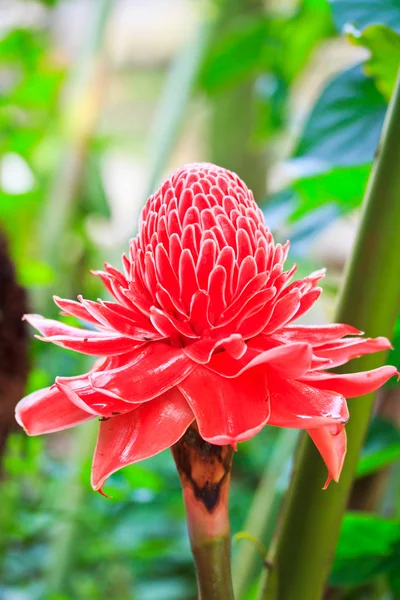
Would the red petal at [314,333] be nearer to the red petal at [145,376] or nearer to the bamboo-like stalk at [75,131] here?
the red petal at [145,376]

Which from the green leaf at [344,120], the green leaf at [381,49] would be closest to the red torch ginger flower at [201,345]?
the green leaf at [381,49]

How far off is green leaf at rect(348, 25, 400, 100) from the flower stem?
0.79ft

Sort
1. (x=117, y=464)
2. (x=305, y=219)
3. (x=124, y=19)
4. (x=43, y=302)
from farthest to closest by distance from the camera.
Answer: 1. (x=124, y=19)
2. (x=43, y=302)
3. (x=305, y=219)
4. (x=117, y=464)

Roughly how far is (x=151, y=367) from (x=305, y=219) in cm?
45

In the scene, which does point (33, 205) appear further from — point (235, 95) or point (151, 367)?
point (151, 367)

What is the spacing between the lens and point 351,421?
267 millimetres

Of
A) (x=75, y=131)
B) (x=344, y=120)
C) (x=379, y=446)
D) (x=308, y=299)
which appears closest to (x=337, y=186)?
(x=344, y=120)

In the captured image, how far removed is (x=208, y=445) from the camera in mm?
210

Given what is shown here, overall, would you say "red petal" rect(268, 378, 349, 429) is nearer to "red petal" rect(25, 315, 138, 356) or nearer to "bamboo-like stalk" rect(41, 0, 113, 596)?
"red petal" rect(25, 315, 138, 356)

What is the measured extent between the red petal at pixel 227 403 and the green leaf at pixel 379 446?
0.25 metres

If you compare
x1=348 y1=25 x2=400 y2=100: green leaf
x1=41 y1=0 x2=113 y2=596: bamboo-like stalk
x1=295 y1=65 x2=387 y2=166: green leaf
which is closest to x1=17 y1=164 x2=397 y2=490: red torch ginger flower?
x1=348 y1=25 x2=400 y2=100: green leaf

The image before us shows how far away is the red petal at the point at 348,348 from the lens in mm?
211

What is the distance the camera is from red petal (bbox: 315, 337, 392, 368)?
0.21 meters

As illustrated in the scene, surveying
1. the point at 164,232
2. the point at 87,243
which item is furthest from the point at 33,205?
the point at 164,232
